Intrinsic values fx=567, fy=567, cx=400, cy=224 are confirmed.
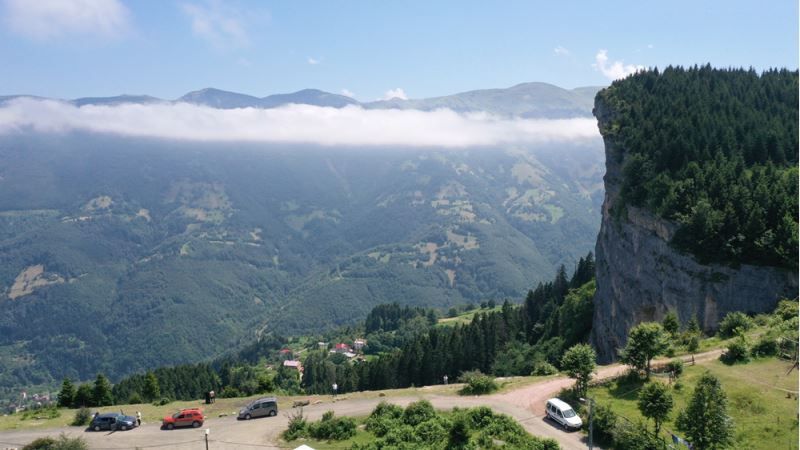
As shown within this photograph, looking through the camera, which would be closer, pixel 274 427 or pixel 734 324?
pixel 274 427

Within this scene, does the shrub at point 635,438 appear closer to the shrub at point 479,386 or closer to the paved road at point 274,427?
the paved road at point 274,427

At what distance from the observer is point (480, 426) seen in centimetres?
4594

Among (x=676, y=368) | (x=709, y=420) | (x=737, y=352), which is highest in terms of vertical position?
(x=709, y=420)


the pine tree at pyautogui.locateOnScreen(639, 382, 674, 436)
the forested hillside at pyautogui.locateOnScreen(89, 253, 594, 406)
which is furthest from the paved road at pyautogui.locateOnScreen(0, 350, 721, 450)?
the forested hillside at pyautogui.locateOnScreen(89, 253, 594, 406)

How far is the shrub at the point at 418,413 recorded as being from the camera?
1901 inches

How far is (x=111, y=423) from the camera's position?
52406mm

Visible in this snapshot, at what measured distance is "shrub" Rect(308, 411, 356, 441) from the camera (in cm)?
4781

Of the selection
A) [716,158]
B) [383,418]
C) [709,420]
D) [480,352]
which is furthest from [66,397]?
[716,158]

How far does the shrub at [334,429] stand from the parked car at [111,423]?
17.8m

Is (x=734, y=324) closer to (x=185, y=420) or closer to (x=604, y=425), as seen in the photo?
(x=604, y=425)

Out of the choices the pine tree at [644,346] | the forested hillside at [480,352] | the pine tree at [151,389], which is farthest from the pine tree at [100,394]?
the pine tree at [644,346]

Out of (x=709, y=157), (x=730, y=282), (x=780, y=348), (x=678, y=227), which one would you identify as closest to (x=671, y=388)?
(x=780, y=348)

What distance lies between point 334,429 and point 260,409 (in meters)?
10.3

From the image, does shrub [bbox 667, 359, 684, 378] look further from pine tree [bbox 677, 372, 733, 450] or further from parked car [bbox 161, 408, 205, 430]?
parked car [bbox 161, 408, 205, 430]
